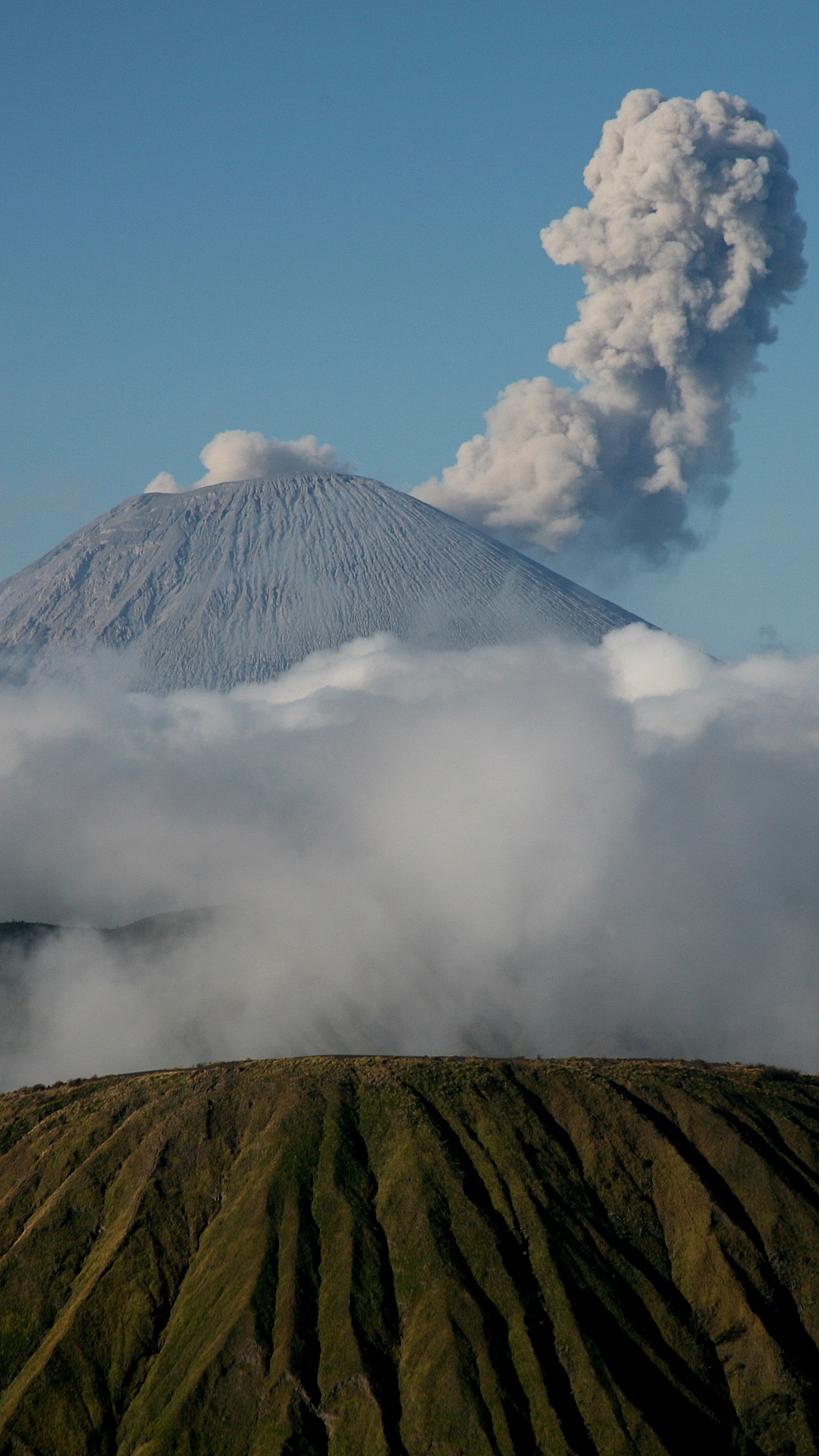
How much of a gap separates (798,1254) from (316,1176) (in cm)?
5297

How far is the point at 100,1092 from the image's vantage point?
552ft

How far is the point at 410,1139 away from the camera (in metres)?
154

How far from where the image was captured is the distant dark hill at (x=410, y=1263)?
126188mm

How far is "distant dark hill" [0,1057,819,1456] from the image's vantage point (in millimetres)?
126188

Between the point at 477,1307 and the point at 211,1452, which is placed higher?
the point at 477,1307

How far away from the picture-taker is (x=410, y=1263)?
462ft

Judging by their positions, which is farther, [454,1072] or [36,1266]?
[454,1072]

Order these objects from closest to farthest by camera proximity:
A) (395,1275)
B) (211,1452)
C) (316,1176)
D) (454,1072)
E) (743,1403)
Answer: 1. (211,1452)
2. (743,1403)
3. (395,1275)
4. (316,1176)
5. (454,1072)

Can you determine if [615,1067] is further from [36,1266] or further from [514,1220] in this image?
[36,1266]

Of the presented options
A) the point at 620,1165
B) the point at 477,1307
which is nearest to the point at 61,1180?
the point at 477,1307

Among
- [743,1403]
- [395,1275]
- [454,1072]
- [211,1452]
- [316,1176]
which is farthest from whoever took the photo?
[454,1072]

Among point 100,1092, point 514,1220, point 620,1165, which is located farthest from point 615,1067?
point 100,1092

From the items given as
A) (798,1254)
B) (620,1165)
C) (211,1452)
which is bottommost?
(211,1452)

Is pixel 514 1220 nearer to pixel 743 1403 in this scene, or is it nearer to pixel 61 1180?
pixel 743 1403
